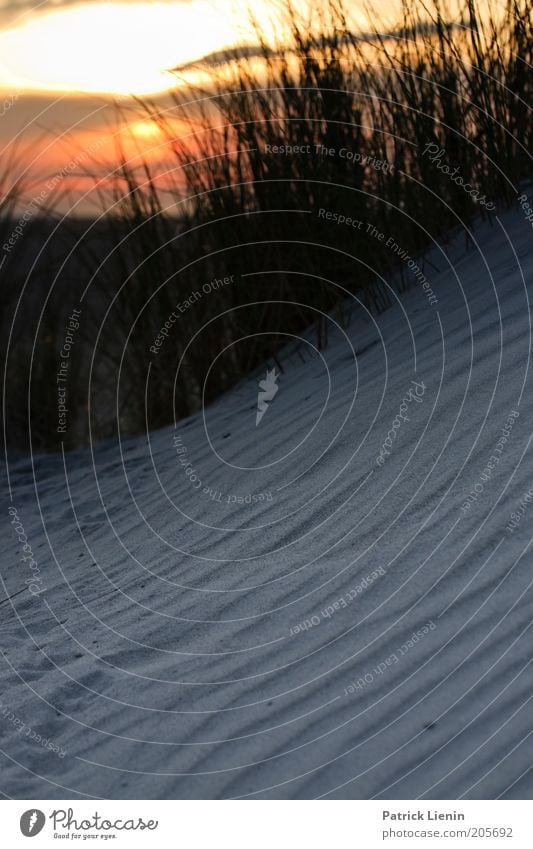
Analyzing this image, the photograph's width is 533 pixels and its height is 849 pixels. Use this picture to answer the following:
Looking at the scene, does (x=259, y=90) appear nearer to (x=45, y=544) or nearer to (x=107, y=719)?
(x=45, y=544)

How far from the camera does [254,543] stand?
2955 millimetres

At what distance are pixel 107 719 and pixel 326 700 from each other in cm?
53

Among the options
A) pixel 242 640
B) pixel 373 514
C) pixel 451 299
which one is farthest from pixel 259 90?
pixel 242 640

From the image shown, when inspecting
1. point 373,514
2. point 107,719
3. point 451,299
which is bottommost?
point 107,719

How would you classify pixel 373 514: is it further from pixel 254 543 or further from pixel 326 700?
pixel 326 700

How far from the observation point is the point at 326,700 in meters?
2.13

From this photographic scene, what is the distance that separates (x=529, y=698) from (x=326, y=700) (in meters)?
0.41

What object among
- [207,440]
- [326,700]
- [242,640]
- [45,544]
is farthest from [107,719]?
[207,440]

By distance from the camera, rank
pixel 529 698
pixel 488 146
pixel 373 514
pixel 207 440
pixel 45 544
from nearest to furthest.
Result: pixel 529 698 → pixel 373 514 → pixel 45 544 → pixel 207 440 → pixel 488 146

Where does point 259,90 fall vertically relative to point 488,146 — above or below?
above

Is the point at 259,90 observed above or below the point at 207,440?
above

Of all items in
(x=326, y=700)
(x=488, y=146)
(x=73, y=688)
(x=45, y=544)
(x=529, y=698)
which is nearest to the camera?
(x=529, y=698)

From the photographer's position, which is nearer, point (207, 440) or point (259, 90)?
point (207, 440)

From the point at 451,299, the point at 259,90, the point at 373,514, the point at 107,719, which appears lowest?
the point at 107,719
